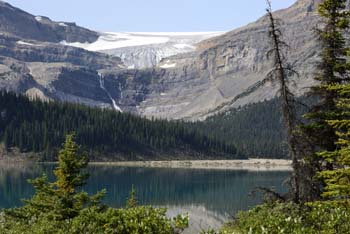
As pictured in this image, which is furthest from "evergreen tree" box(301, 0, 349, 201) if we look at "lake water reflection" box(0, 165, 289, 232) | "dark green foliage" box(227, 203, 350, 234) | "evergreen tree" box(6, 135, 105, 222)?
"lake water reflection" box(0, 165, 289, 232)

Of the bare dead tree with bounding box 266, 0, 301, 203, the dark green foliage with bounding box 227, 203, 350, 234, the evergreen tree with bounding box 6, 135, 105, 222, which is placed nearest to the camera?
the dark green foliage with bounding box 227, 203, 350, 234

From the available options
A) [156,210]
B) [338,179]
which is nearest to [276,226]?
[156,210]

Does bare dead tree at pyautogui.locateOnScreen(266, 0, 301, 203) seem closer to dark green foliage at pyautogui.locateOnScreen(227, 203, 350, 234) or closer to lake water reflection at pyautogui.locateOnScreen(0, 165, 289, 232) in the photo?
dark green foliage at pyautogui.locateOnScreen(227, 203, 350, 234)

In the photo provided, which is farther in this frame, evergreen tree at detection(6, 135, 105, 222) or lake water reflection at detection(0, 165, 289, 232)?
lake water reflection at detection(0, 165, 289, 232)

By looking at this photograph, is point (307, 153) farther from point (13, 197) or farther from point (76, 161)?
point (13, 197)

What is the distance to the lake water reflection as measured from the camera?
89062mm

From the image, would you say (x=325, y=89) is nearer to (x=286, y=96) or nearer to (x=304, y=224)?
(x=286, y=96)

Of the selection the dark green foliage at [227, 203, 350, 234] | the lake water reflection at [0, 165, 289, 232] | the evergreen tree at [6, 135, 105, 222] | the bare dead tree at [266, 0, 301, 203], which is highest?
the bare dead tree at [266, 0, 301, 203]

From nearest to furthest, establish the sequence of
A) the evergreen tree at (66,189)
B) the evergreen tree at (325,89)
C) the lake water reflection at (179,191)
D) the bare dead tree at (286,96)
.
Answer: the bare dead tree at (286,96)
the evergreen tree at (325,89)
the evergreen tree at (66,189)
the lake water reflection at (179,191)

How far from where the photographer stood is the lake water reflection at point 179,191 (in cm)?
8906

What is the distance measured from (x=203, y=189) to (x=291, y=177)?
3752 inches

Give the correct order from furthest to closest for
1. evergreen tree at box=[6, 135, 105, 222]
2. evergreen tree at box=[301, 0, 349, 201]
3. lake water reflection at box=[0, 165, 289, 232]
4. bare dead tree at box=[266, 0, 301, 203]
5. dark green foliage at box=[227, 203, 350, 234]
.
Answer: lake water reflection at box=[0, 165, 289, 232] → evergreen tree at box=[6, 135, 105, 222] → evergreen tree at box=[301, 0, 349, 201] → bare dead tree at box=[266, 0, 301, 203] → dark green foliage at box=[227, 203, 350, 234]

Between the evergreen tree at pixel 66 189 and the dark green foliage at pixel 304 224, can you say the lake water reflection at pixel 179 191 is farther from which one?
the dark green foliage at pixel 304 224

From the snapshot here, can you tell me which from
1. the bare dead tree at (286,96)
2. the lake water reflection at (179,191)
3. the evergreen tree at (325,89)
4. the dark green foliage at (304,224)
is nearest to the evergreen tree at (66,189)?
the bare dead tree at (286,96)
